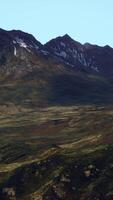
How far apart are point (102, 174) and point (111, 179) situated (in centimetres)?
604

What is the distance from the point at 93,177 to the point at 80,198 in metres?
15.5

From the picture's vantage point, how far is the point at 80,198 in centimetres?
18238

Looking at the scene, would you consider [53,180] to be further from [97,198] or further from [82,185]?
[97,198]

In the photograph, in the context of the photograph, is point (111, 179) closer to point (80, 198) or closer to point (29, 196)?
point (80, 198)

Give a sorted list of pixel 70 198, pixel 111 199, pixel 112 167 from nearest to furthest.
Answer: pixel 111 199, pixel 70 198, pixel 112 167

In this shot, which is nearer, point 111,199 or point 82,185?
point 111,199

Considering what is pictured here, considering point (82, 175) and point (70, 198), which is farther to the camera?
point (82, 175)

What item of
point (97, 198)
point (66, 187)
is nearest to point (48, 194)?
point (66, 187)

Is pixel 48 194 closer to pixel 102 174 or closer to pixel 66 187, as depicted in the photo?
pixel 66 187

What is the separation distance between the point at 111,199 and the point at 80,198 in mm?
11993

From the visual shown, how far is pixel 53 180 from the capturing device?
653 ft


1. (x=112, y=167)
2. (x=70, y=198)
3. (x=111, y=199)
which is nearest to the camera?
(x=111, y=199)

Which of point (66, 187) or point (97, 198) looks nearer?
point (97, 198)

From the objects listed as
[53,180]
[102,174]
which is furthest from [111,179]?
[53,180]
